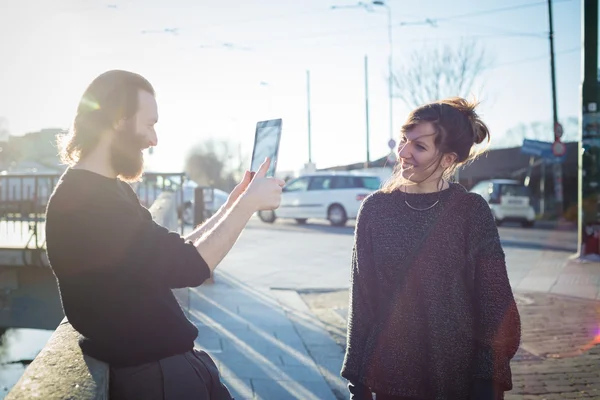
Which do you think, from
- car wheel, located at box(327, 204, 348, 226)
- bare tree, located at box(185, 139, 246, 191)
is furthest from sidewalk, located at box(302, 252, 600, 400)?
bare tree, located at box(185, 139, 246, 191)

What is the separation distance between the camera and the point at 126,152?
190 centimetres

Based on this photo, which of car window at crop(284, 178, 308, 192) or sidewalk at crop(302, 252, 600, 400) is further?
car window at crop(284, 178, 308, 192)

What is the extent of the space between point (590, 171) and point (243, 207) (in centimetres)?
1048

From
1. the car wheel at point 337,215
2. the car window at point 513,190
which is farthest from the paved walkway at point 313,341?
the car window at point 513,190

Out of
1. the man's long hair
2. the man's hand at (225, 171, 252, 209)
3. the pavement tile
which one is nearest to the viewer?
the man's long hair

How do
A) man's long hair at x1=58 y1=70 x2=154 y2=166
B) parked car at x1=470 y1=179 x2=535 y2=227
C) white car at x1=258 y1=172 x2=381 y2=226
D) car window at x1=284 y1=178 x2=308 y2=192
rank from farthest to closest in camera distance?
1. parked car at x1=470 y1=179 x2=535 y2=227
2. car window at x1=284 y1=178 x2=308 y2=192
3. white car at x1=258 y1=172 x2=381 y2=226
4. man's long hair at x1=58 y1=70 x2=154 y2=166

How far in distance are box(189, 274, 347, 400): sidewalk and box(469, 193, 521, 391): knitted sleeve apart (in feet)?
7.25

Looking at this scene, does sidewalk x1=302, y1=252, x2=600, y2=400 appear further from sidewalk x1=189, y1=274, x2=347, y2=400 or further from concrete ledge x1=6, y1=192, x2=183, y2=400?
concrete ledge x1=6, y1=192, x2=183, y2=400

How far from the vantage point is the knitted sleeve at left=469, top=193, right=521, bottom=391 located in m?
2.27

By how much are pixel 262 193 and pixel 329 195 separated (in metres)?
18.1

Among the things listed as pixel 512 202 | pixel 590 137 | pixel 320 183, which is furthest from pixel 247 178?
pixel 512 202

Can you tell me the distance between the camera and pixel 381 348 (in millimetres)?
2396

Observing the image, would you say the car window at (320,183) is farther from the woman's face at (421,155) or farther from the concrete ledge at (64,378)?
the concrete ledge at (64,378)

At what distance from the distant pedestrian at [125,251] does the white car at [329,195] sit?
17.2m
